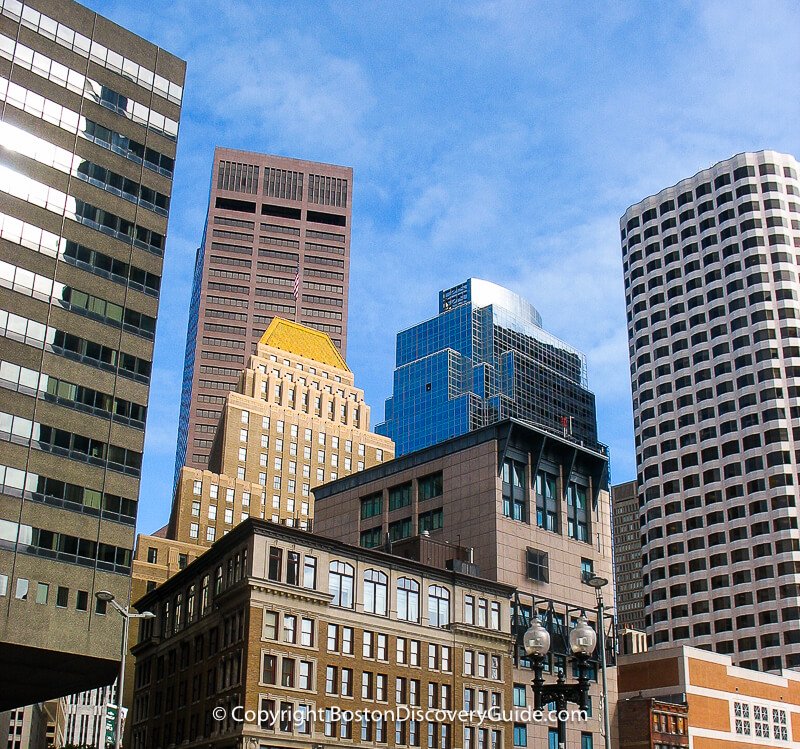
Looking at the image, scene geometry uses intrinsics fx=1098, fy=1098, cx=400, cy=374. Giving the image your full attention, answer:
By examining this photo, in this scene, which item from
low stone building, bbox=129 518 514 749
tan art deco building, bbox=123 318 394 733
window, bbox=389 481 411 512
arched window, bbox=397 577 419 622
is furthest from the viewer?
tan art deco building, bbox=123 318 394 733

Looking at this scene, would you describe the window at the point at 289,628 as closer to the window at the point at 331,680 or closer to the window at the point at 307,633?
the window at the point at 307,633

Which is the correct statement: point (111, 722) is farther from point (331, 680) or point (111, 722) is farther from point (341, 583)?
point (341, 583)

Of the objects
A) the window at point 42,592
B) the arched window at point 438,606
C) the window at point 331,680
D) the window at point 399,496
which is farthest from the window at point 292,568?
the window at point 399,496

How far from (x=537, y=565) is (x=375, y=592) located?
67.1 feet

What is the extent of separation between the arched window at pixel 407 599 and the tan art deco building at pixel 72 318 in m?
23.1

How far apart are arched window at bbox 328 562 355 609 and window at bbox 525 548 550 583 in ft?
70.0

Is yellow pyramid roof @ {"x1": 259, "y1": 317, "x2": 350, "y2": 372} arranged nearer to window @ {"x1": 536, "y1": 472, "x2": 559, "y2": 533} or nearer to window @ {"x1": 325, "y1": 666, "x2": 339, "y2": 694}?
window @ {"x1": 536, "y1": 472, "x2": 559, "y2": 533}

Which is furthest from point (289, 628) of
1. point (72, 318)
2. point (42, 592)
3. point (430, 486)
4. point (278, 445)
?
point (278, 445)

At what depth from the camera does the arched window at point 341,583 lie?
8075 centimetres

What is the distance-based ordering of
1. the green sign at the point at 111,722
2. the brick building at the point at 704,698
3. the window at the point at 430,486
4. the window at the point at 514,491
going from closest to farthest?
the green sign at the point at 111,722 < the window at the point at 514,491 < the brick building at the point at 704,698 < the window at the point at 430,486

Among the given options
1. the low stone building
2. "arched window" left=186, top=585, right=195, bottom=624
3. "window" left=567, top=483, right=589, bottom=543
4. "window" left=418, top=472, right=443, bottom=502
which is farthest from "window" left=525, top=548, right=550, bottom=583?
"arched window" left=186, top=585, right=195, bottom=624

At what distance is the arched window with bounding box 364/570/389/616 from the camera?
8288 centimetres

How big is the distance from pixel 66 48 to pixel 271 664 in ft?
148

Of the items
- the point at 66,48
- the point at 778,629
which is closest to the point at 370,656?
the point at 66,48
